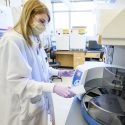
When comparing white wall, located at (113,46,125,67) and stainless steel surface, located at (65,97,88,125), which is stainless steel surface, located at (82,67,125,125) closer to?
stainless steel surface, located at (65,97,88,125)

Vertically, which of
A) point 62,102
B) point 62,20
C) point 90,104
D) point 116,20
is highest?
Answer: point 62,20

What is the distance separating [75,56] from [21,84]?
3.88m

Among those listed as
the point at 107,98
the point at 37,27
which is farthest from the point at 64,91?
the point at 37,27

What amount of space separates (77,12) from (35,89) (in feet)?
16.6

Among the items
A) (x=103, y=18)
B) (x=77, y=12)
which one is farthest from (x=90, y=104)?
(x=77, y=12)

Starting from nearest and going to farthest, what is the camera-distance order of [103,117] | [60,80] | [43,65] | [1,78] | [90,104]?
1. [103,117]
2. [90,104]
3. [1,78]
4. [43,65]
5. [60,80]

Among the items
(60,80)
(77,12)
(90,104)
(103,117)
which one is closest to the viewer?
(103,117)

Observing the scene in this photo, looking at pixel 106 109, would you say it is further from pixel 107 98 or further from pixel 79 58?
pixel 79 58

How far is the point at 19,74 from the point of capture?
3.49ft

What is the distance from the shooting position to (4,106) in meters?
1.23

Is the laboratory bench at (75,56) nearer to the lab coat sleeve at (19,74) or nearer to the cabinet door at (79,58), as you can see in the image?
the cabinet door at (79,58)

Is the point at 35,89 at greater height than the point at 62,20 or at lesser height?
lesser

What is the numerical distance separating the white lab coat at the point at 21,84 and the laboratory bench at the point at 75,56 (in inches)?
138

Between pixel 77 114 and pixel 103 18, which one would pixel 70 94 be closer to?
pixel 77 114
